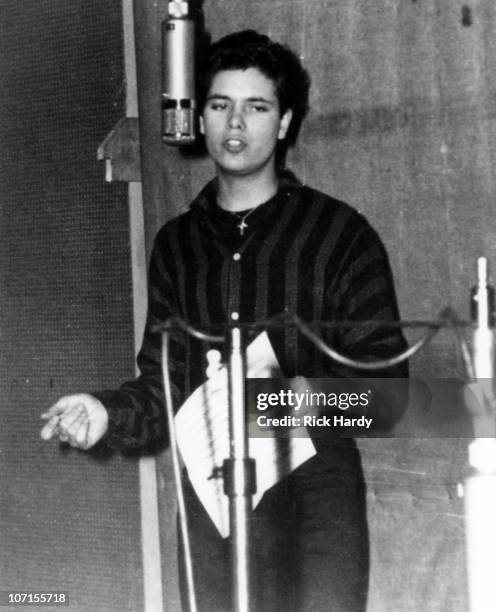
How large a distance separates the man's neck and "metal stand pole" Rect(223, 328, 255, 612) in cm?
89

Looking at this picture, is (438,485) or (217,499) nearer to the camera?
(217,499)

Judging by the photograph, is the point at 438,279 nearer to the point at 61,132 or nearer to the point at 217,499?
the point at 217,499

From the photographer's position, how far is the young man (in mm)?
1780

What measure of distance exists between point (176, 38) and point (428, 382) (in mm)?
933

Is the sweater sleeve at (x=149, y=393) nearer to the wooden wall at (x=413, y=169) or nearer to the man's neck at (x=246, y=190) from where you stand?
the man's neck at (x=246, y=190)

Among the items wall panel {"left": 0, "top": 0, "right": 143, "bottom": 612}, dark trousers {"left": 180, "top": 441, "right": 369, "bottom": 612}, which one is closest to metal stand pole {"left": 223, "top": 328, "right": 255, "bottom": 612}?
dark trousers {"left": 180, "top": 441, "right": 369, "bottom": 612}

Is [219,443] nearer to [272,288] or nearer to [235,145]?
[272,288]

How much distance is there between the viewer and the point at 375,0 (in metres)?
2.18

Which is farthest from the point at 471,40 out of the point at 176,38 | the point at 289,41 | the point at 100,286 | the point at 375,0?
the point at 100,286

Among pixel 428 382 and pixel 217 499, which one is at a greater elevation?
pixel 428 382

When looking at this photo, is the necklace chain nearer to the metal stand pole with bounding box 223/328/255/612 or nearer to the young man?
the young man

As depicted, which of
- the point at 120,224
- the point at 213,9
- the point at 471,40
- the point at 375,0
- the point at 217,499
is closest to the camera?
the point at 217,499

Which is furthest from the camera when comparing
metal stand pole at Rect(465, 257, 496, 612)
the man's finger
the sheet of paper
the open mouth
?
the open mouth

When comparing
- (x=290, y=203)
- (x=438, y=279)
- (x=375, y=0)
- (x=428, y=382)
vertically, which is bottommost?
(x=428, y=382)
